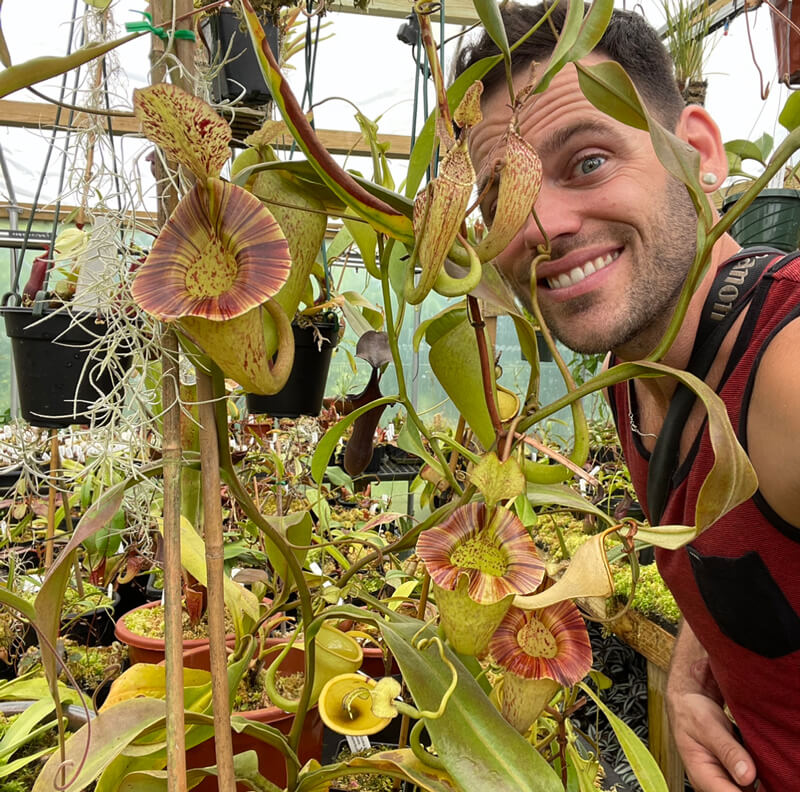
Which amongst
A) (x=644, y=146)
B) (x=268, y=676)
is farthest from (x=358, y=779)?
(x=644, y=146)

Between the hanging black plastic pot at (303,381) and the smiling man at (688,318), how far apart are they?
35 centimetres

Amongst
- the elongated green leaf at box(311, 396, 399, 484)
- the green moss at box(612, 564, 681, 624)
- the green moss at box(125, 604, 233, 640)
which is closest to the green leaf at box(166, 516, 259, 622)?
the elongated green leaf at box(311, 396, 399, 484)

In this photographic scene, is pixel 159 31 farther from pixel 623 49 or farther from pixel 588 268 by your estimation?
pixel 623 49

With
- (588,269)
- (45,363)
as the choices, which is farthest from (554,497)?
(45,363)

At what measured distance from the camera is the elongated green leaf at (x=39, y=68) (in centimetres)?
36

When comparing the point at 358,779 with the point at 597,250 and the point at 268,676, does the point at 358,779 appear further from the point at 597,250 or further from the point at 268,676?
the point at 597,250

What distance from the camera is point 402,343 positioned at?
5195 millimetres

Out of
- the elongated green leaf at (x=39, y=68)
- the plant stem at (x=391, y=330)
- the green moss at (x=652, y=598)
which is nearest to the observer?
the elongated green leaf at (x=39, y=68)

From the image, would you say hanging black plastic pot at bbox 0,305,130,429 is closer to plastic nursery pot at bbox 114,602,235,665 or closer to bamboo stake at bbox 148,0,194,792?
plastic nursery pot at bbox 114,602,235,665

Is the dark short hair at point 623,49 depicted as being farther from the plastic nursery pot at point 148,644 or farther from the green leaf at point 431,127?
Result: the plastic nursery pot at point 148,644

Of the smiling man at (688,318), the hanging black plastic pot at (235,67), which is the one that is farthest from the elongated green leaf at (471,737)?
the hanging black plastic pot at (235,67)

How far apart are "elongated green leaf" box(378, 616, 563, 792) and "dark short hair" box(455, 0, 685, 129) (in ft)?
2.52

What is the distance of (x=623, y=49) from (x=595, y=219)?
0.99ft

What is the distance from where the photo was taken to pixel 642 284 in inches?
33.4
